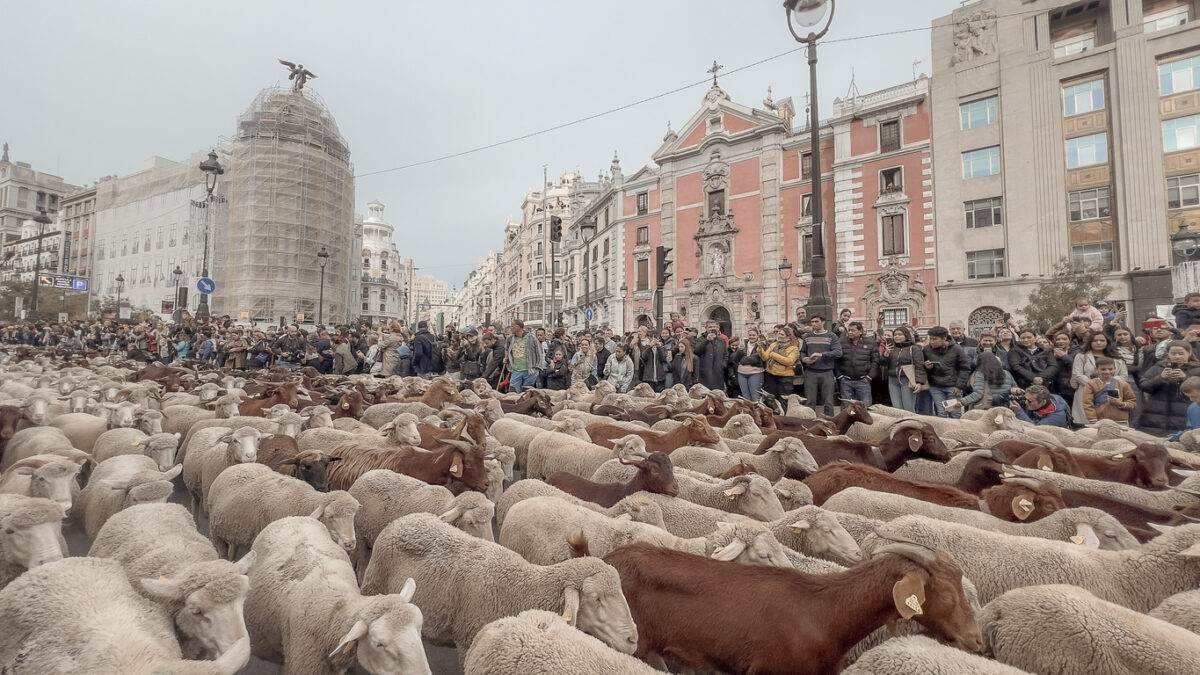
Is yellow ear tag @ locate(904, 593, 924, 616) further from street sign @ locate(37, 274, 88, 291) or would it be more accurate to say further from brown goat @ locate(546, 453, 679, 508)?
street sign @ locate(37, 274, 88, 291)

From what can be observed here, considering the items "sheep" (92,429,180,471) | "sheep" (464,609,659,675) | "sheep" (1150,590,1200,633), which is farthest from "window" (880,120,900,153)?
"sheep" (464,609,659,675)

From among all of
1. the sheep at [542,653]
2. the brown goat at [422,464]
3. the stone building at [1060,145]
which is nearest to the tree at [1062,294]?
the stone building at [1060,145]

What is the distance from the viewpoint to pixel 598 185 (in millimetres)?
74000

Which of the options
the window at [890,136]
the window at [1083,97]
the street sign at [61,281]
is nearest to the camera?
the window at [1083,97]

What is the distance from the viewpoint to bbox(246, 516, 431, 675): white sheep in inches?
85.4

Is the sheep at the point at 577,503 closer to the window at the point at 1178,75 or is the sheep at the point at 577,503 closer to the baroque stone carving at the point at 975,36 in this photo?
the window at the point at 1178,75

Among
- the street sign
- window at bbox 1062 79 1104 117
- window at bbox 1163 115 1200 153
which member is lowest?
the street sign

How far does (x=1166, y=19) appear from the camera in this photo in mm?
24703

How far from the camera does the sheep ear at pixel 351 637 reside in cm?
212

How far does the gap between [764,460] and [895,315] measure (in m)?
28.8

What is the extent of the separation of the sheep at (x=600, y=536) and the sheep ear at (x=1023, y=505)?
169cm

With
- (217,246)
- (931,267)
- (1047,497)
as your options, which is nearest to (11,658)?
(1047,497)

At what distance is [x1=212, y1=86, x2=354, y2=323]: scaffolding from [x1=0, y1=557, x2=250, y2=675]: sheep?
42210 millimetres

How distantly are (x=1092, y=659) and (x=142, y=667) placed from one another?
3532mm
